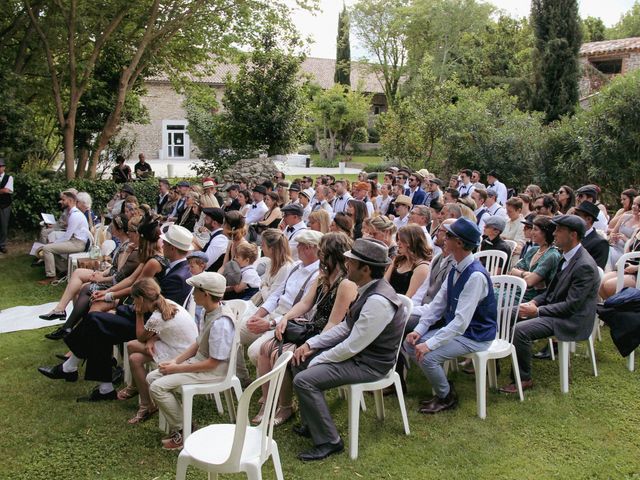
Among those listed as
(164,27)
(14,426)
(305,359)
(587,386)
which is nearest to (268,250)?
(305,359)

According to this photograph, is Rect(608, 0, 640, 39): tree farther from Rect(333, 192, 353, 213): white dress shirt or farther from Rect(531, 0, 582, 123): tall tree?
Rect(333, 192, 353, 213): white dress shirt

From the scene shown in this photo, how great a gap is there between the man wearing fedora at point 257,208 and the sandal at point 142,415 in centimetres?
536

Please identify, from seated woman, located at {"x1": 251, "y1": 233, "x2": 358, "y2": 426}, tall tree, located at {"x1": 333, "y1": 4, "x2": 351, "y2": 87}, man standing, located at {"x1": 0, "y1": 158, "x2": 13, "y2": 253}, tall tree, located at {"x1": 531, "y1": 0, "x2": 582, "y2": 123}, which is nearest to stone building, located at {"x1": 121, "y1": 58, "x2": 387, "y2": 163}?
tall tree, located at {"x1": 333, "y1": 4, "x2": 351, "y2": 87}

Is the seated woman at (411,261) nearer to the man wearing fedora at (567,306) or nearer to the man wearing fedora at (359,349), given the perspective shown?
the man wearing fedora at (567,306)

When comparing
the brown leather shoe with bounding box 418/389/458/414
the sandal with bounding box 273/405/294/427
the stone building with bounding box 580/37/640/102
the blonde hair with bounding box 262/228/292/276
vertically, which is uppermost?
the stone building with bounding box 580/37/640/102

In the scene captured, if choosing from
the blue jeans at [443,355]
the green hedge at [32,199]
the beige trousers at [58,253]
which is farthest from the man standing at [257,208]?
the blue jeans at [443,355]

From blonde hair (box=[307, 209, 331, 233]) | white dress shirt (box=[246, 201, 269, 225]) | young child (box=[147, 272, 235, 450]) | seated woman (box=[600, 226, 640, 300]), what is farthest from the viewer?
white dress shirt (box=[246, 201, 269, 225])

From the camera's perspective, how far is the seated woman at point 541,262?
17.0 ft

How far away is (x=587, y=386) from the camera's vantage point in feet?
16.3

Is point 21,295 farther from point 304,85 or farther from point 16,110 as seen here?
point 304,85

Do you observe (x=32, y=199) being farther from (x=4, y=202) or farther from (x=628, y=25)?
(x=628, y=25)

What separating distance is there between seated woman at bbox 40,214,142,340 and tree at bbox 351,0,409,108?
34.6m

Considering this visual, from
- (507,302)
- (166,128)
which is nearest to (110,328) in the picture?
(507,302)

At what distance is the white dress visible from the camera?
4336 millimetres
